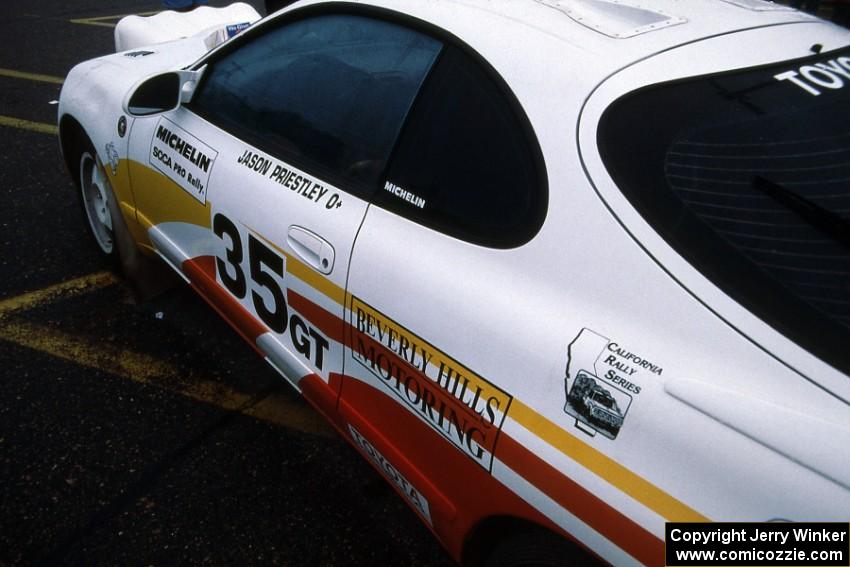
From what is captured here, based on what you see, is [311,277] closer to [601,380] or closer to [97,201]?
[601,380]

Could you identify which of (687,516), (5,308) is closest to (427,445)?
(687,516)

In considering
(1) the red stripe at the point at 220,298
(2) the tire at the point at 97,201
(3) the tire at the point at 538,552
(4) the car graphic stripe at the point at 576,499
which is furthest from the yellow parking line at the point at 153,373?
(4) the car graphic stripe at the point at 576,499

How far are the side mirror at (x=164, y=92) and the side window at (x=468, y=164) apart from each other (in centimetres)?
108

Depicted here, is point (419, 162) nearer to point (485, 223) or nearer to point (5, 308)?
point (485, 223)

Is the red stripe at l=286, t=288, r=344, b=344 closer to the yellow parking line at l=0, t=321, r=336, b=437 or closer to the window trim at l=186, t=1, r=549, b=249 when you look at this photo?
the window trim at l=186, t=1, r=549, b=249

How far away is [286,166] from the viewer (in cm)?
207

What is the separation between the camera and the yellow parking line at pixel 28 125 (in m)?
5.12

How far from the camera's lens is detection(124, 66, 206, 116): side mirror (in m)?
2.46

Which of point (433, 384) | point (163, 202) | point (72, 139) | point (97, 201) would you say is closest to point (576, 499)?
point (433, 384)

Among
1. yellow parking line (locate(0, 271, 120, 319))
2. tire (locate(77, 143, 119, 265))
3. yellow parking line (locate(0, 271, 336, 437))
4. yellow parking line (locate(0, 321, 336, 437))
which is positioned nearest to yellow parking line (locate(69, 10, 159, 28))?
tire (locate(77, 143, 119, 265))

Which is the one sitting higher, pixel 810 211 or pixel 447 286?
pixel 810 211

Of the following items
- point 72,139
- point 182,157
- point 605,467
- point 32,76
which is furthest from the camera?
point 32,76

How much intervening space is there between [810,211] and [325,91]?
4.53 ft

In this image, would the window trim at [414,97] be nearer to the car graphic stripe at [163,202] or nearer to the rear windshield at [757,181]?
the rear windshield at [757,181]
